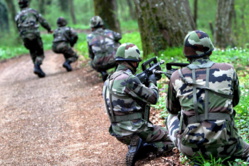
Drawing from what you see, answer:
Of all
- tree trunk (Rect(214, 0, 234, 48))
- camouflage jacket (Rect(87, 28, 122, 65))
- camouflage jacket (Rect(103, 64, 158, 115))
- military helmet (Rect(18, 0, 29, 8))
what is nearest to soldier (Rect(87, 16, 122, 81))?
camouflage jacket (Rect(87, 28, 122, 65))

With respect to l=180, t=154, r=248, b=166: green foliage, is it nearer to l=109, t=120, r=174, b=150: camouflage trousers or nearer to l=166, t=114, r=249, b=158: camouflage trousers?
l=166, t=114, r=249, b=158: camouflage trousers

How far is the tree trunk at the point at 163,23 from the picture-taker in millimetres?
9281

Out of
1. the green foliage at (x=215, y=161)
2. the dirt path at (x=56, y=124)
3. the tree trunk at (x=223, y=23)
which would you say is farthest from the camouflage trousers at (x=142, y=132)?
the tree trunk at (x=223, y=23)

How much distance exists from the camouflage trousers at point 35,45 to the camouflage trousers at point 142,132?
7.61 meters

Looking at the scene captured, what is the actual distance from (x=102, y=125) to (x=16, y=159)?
1770 mm

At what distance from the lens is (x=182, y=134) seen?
3.60m

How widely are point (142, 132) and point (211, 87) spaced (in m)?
1.30

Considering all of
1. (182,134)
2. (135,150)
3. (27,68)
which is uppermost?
(182,134)

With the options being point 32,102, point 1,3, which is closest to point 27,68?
point 32,102

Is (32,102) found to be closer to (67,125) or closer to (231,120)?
(67,125)

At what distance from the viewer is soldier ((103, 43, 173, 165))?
415 centimetres

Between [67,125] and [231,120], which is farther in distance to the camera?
[67,125]

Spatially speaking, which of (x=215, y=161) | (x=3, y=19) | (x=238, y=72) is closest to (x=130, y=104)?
(x=215, y=161)

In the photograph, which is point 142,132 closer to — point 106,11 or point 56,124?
point 56,124
